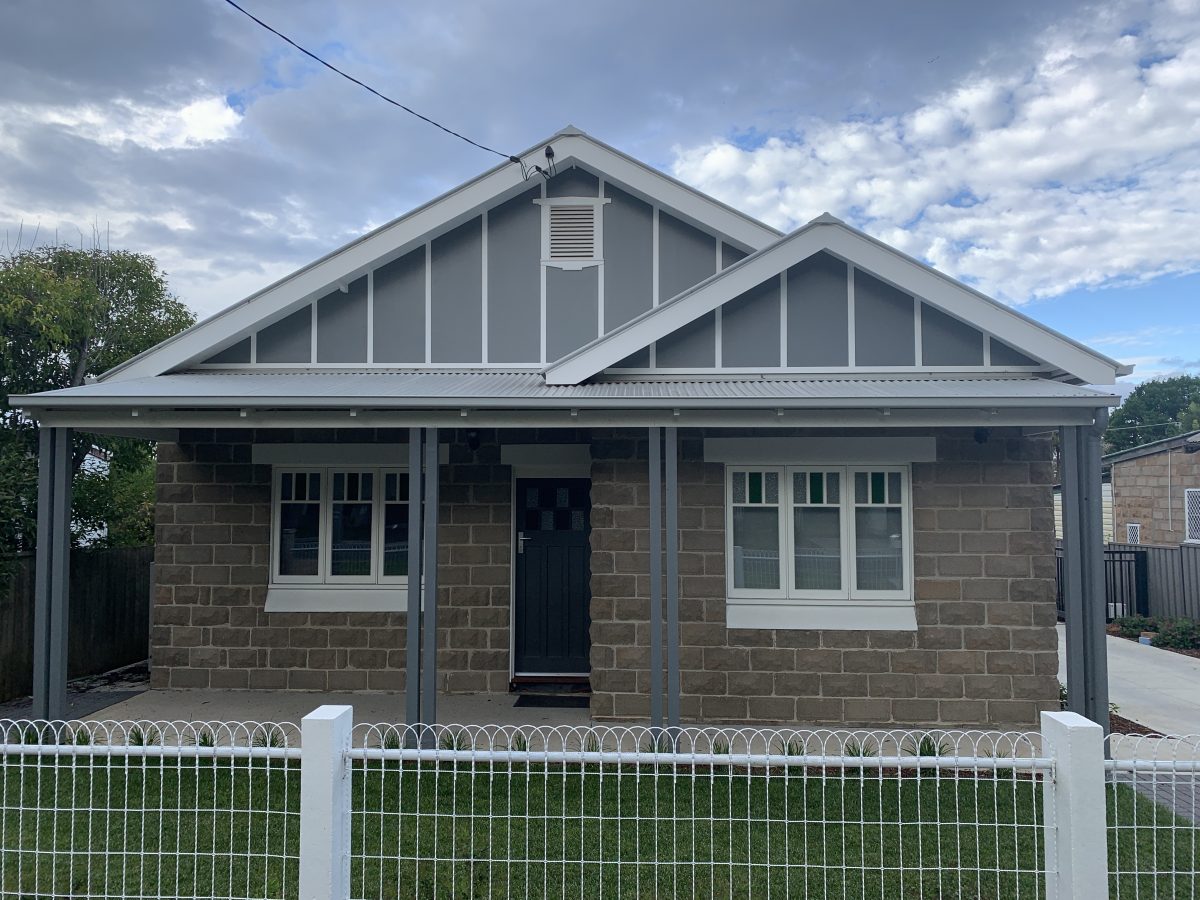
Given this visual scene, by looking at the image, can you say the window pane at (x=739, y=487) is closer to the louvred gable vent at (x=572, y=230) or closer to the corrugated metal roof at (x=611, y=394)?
the corrugated metal roof at (x=611, y=394)

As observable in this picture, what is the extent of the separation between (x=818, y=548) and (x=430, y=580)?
3616 mm

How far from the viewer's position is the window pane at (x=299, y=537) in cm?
928

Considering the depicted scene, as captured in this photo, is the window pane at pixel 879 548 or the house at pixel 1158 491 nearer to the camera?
the window pane at pixel 879 548

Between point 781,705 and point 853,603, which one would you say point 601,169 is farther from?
point 781,705

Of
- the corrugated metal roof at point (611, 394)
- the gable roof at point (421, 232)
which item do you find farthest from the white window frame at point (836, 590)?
the gable roof at point (421, 232)

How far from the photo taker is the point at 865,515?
799 centimetres

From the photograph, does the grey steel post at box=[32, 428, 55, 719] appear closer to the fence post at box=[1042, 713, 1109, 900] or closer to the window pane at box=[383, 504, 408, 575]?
the window pane at box=[383, 504, 408, 575]

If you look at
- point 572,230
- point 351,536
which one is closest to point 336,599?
point 351,536

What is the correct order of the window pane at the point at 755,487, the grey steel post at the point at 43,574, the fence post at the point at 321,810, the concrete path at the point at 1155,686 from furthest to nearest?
the concrete path at the point at 1155,686, the window pane at the point at 755,487, the grey steel post at the point at 43,574, the fence post at the point at 321,810

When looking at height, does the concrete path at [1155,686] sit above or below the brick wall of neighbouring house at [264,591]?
below

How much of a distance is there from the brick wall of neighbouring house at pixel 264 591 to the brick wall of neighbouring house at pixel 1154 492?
15370mm

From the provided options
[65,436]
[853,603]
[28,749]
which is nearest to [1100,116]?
[853,603]

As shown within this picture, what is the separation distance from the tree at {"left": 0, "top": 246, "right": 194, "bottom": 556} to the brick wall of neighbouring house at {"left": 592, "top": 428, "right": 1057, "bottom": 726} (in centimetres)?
637

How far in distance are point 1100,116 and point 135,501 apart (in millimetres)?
17330
